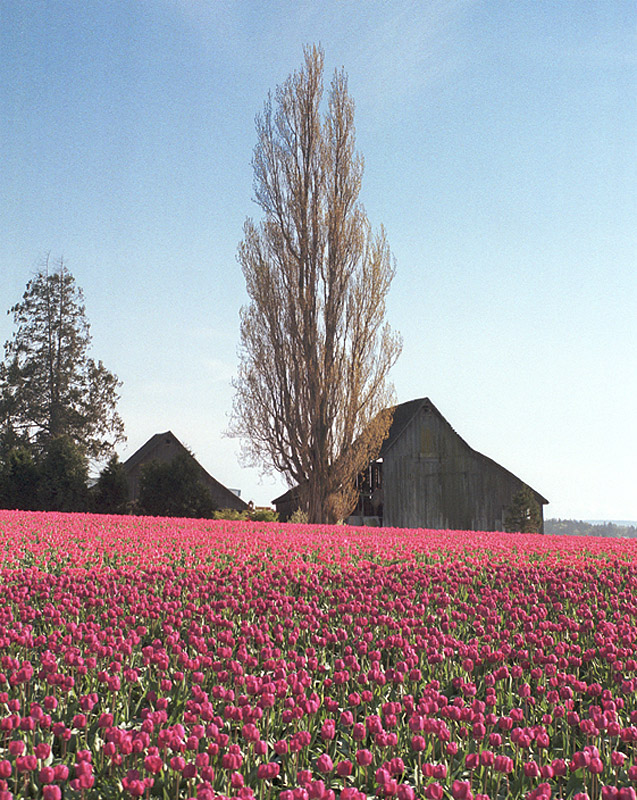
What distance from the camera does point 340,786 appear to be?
3.97m

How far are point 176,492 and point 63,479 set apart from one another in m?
5.28

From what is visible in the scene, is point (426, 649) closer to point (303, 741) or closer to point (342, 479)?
point (303, 741)

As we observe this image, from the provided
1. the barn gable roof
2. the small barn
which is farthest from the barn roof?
the small barn

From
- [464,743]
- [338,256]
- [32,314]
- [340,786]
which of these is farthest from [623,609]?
[32,314]

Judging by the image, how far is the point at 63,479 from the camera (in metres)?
32.0

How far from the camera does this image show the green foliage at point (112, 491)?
31250 millimetres

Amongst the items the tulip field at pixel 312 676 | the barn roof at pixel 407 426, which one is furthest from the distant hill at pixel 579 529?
the tulip field at pixel 312 676

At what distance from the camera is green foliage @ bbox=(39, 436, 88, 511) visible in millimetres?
31844

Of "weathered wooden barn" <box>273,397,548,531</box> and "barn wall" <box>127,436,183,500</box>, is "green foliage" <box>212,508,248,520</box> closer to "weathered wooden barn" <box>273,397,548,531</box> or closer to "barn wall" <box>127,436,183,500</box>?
"weathered wooden barn" <box>273,397,548,531</box>

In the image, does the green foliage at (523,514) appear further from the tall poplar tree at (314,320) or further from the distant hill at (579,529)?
the distant hill at (579,529)

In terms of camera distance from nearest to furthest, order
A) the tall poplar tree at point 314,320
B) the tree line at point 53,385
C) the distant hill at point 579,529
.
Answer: the tall poplar tree at point 314,320 < the tree line at point 53,385 < the distant hill at point 579,529

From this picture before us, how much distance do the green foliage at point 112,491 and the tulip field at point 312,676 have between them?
19911mm

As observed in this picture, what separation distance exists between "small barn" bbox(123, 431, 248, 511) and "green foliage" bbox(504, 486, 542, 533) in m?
13.4

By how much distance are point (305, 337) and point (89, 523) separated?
12.5 metres
